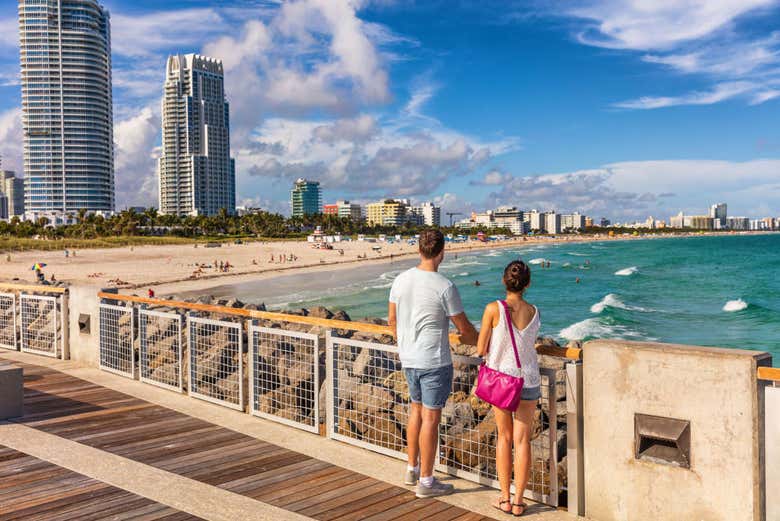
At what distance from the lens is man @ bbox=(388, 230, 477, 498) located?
4.30 metres

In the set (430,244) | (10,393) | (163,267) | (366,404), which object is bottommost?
(163,267)

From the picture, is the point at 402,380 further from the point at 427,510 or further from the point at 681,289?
the point at 681,289

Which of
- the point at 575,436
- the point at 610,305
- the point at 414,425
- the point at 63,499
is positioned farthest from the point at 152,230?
the point at 575,436

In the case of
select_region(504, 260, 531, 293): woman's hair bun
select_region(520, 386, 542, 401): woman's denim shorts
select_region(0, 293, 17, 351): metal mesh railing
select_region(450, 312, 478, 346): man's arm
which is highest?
select_region(504, 260, 531, 293): woman's hair bun

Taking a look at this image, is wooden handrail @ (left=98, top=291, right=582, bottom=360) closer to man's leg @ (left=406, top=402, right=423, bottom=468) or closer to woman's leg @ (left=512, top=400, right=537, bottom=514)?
woman's leg @ (left=512, top=400, right=537, bottom=514)

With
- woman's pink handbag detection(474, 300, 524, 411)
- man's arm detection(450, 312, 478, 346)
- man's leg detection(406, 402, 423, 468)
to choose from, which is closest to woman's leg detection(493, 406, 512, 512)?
woman's pink handbag detection(474, 300, 524, 411)

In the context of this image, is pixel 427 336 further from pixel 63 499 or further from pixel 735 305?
pixel 735 305

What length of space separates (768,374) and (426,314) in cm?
203

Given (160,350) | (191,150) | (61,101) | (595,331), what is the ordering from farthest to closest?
1. (191,150)
2. (61,101)
3. (595,331)
4. (160,350)

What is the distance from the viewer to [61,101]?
136625mm

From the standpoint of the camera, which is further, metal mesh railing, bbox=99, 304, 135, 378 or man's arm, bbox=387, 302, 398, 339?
metal mesh railing, bbox=99, 304, 135, 378

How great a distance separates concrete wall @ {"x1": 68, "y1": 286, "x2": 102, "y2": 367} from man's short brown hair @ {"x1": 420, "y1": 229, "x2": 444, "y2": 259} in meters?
6.54

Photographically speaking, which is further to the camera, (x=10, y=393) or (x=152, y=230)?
(x=152, y=230)

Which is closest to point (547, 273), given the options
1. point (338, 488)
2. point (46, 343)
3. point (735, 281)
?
point (735, 281)
